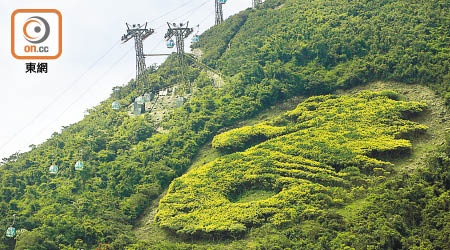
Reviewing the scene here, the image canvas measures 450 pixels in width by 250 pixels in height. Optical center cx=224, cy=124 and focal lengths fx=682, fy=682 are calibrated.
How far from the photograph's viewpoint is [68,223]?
39.3m

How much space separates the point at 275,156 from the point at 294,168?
6.11 ft

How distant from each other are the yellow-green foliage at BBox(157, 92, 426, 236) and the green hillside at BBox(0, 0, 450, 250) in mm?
88

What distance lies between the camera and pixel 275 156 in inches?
1660

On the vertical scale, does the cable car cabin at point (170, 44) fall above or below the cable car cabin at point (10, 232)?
above

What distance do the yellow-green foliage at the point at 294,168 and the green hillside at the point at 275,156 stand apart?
0.09 metres

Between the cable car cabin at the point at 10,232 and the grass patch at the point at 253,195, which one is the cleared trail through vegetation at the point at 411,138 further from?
the cable car cabin at the point at 10,232

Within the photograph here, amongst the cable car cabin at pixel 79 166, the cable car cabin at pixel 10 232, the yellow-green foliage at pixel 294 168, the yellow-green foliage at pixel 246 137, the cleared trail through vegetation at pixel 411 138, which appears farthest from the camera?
the yellow-green foliage at pixel 246 137

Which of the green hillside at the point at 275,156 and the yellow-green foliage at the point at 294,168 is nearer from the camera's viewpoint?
the green hillside at the point at 275,156

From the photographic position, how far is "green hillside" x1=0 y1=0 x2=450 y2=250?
35.5 metres

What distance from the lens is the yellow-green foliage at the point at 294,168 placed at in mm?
37500

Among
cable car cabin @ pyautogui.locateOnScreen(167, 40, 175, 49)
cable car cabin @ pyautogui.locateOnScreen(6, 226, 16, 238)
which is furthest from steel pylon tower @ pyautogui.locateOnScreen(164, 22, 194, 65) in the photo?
cable car cabin @ pyautogui.locateOnScreen(6, 226, 16, 238)

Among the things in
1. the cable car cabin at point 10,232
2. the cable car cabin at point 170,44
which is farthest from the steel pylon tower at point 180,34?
the cable car cabin at point 10,232

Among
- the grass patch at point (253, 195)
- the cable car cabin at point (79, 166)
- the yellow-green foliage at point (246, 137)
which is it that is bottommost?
the grass patch at point (253, 195)

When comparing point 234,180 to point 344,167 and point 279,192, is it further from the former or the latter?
point 344,167
